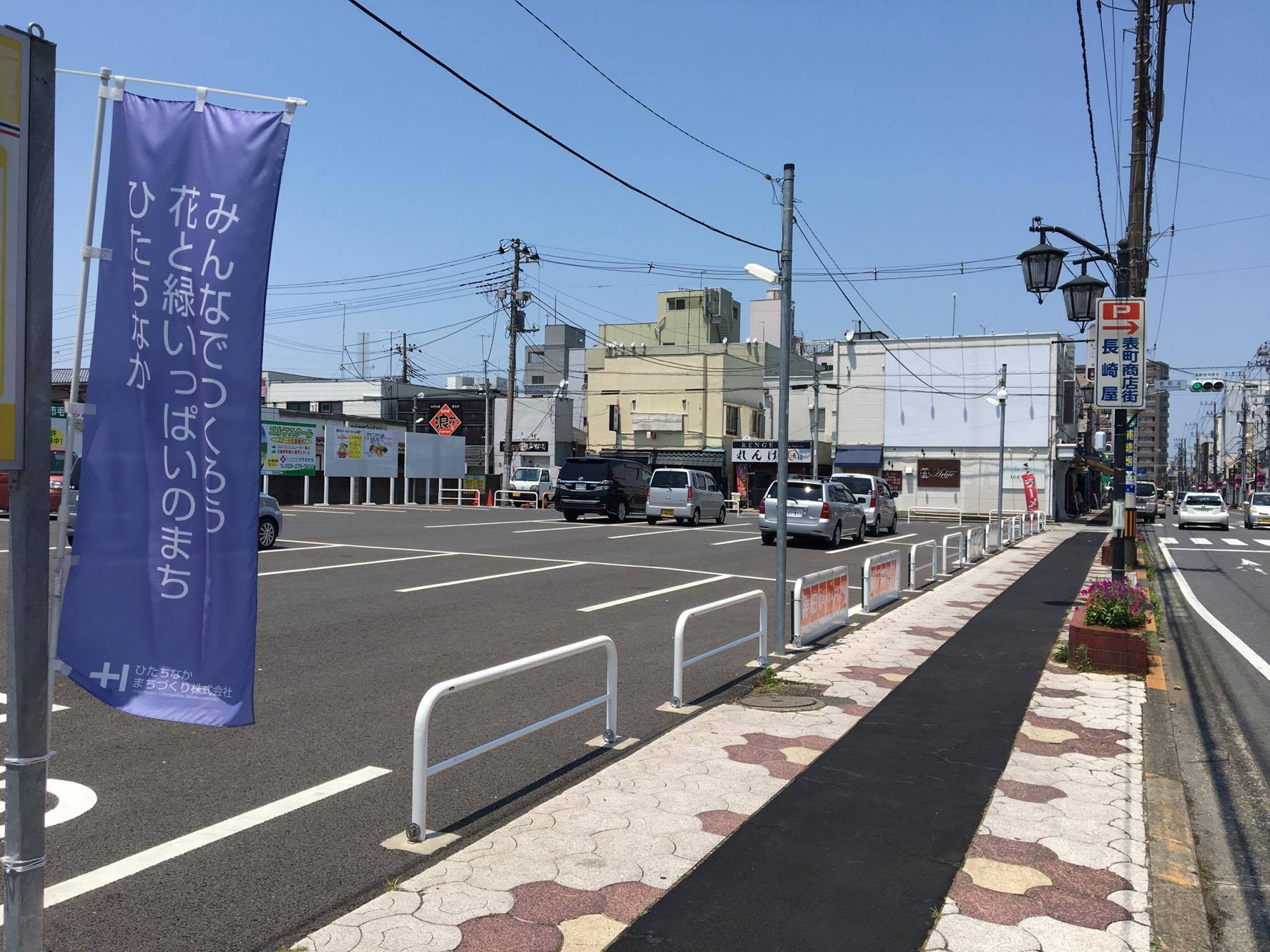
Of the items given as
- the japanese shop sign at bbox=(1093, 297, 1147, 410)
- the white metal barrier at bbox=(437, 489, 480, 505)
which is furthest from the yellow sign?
the white metal barrier at bbox=(437, 489, 480, 505)

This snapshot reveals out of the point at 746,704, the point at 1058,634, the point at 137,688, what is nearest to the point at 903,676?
the point at 746,704

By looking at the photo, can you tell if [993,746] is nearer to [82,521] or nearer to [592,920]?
[592,920]

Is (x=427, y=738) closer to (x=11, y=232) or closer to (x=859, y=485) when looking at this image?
(x=11, y=232)

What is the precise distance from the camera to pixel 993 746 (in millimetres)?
6391

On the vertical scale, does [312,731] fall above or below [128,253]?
below

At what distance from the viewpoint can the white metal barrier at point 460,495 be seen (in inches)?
1710

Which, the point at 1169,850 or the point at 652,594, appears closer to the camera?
the point at 1169,850

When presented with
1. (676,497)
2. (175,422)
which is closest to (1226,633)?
(175,422)

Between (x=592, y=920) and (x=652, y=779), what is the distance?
5.85 feet

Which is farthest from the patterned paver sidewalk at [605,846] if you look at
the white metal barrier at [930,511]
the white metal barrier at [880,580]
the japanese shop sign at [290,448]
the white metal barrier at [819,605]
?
the white metal barrier at [930,511]

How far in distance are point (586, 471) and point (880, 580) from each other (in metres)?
17.9

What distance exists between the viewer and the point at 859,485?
3019 cm

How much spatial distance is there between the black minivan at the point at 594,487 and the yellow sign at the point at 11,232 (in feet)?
89.7

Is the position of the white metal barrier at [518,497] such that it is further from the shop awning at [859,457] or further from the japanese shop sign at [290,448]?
the shop awning at [859,457]
